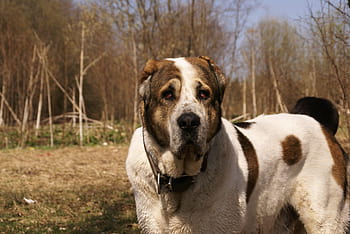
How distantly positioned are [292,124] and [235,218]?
0.98 meters

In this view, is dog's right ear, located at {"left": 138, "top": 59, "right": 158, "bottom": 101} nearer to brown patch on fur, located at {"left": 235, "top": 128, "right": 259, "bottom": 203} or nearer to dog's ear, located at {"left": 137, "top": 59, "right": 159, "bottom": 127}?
dog's ear, located at {"left": 137, "top": 59, "right": 159, "bottom": 127}

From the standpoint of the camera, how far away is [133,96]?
12.6 m

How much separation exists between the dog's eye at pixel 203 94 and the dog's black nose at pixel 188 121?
8.7 inches

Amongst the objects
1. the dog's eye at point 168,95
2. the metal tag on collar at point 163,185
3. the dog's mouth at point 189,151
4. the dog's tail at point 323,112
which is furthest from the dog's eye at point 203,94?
the dog's tail at point 323,112

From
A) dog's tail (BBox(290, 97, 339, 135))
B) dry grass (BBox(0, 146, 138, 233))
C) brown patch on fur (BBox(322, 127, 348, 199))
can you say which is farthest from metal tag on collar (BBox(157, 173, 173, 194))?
dry grass (BBox(0, 146, 138, 233))

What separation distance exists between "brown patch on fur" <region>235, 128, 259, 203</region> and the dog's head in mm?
422

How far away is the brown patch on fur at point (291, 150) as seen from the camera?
3.09 metres

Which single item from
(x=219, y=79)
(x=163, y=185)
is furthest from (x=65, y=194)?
(x=219, y=79)

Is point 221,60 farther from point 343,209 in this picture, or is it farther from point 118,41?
point 343,209

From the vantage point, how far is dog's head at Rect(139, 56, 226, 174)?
2.37m

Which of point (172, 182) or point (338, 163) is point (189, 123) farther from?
point (338, 163)

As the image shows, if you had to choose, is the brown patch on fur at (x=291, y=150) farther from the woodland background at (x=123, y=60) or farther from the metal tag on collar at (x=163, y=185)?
the woodland background at (x=123, y=60)

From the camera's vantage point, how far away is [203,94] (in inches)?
100

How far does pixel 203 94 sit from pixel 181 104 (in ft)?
0.64
